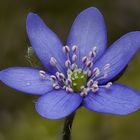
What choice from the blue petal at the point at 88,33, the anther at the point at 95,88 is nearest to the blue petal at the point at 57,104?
the anther at the point at 95,88

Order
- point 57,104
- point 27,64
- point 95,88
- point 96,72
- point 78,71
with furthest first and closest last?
point 27,64
point 78,71
point 96,72
point 95,88
point 57,104

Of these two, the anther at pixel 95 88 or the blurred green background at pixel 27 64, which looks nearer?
the anther at pixel 95 88

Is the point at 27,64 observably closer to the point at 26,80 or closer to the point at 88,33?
the point at 88,33

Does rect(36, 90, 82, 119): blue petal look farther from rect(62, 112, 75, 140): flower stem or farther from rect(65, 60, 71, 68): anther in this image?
rect(65, 60, 71, 68): anther

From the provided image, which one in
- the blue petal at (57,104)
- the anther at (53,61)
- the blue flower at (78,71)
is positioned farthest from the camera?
the anther at (53,61)

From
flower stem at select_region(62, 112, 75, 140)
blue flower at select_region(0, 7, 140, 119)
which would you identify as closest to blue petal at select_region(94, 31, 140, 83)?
blue flower at select_region(0, 7, 140, 119)

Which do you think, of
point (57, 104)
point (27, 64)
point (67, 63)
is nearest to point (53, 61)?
point (67, 63)

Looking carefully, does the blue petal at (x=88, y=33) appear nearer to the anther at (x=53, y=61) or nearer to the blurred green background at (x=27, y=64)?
the anther at (x=53, y=61)
